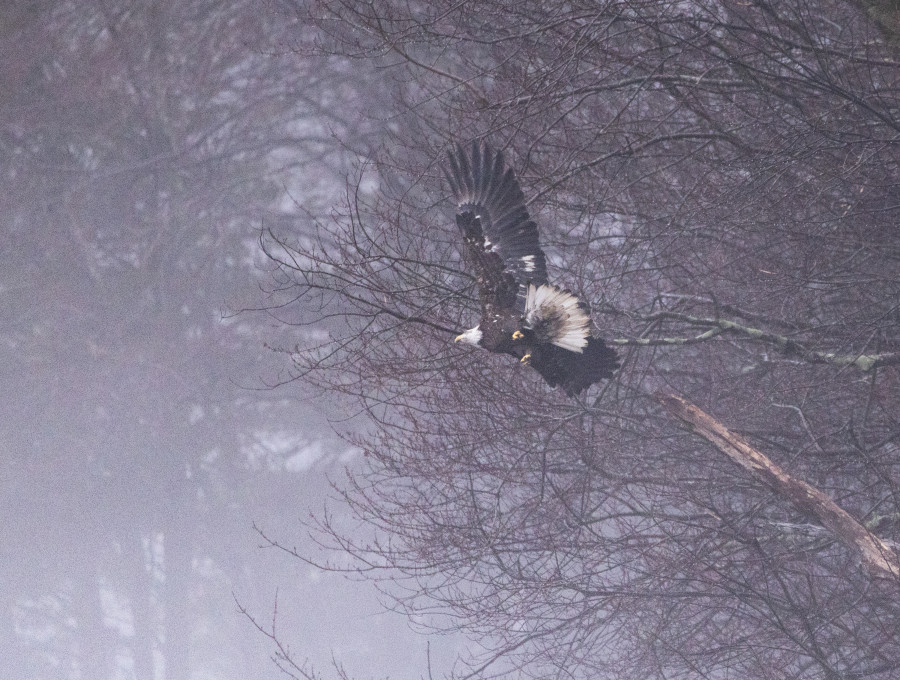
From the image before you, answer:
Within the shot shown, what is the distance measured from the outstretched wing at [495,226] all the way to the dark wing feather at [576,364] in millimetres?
388

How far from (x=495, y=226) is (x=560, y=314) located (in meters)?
0.66

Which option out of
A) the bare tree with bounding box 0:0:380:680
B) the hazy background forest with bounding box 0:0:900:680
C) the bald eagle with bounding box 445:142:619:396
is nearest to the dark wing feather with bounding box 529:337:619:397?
the bald eagle with bounding box 445:142:619:396

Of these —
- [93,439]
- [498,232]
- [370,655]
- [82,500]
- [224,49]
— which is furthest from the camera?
Result: [370,655]

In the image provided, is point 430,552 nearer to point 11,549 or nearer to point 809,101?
point 809,101

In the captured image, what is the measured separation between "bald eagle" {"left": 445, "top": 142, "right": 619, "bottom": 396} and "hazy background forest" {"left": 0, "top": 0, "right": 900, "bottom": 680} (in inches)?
9.9

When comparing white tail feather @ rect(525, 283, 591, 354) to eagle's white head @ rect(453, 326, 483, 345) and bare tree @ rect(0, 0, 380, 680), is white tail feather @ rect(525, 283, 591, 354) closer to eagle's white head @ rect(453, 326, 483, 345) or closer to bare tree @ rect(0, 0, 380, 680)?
eagle's white head @ rect(453, 326, 483, 345)

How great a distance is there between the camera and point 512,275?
5.01m

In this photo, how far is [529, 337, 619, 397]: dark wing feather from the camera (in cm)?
502

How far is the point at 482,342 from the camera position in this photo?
15.5 ft

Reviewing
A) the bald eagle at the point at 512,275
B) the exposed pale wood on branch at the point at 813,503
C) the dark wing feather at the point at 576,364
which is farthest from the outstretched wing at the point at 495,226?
the exposed pale wood on branch at the point at 813,503

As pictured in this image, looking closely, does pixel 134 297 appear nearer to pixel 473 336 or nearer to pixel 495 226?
pixel 495 226

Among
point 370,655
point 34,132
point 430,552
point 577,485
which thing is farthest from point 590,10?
point 370,655

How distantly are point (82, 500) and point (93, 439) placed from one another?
251cm

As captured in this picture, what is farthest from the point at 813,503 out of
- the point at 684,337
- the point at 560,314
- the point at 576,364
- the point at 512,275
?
the point at 512,275
